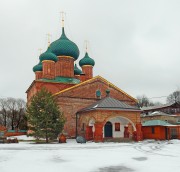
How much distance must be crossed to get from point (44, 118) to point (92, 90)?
29.1ft

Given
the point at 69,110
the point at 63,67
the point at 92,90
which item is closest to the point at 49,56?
the point at 63,67

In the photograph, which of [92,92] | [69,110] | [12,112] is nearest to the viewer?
[69,110]

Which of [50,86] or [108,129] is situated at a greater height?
[50,86]

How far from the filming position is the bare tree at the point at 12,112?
183 feet

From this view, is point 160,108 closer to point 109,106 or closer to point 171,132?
point 171,132

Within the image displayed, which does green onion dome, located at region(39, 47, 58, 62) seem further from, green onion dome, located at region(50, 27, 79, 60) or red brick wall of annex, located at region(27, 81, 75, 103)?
red brick wall of annex, located at region(27, 81, 75, 103)

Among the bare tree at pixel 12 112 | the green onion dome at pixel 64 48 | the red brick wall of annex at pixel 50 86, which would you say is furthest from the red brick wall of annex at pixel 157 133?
the bare tree at pixel 12 112

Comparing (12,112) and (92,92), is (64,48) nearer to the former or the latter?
(92,92)

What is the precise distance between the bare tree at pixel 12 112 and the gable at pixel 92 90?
28.0 metres

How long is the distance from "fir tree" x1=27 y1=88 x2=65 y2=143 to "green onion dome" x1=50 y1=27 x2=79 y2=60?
38.1 ft

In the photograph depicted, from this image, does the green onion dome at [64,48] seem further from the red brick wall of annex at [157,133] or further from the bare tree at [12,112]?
the bare tree at [12,112]

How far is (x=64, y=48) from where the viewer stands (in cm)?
3644

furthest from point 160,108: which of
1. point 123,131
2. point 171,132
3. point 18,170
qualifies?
point 18,170

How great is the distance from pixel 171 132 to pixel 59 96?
14527mm
